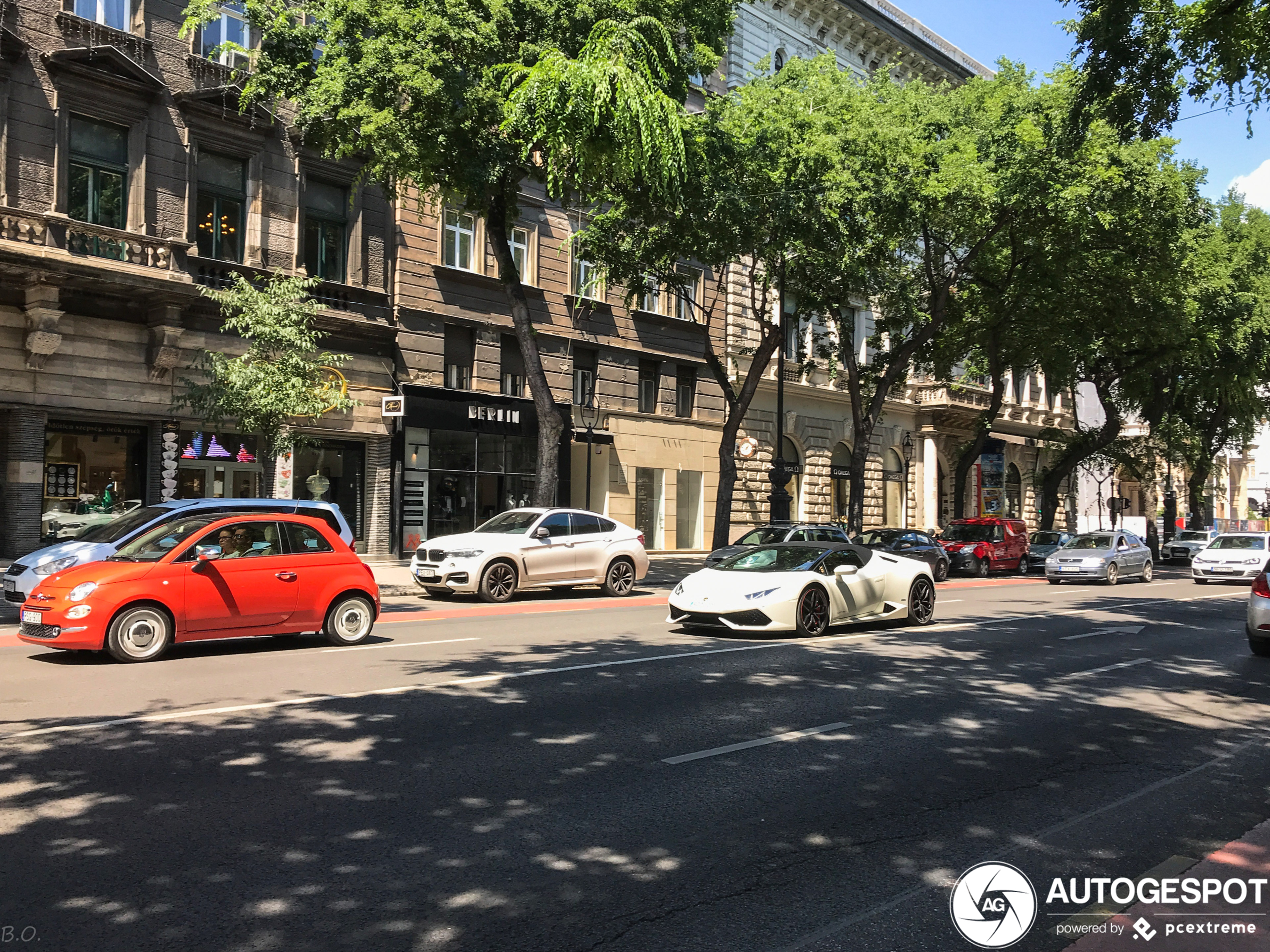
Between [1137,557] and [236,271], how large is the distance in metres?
24.3

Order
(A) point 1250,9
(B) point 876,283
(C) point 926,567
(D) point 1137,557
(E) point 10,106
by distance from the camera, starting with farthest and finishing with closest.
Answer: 1. (D) point 1137,557
2. (B) point 876,283
3. (E) point 10,106
4. (C) point 926,567
5. (A) point 1250,9

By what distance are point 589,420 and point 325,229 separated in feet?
30.9

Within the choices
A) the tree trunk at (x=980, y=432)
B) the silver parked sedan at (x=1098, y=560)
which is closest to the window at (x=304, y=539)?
the silver parked sedan at (x=1098, y=560)

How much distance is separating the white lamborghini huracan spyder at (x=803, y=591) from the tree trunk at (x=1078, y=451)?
25.8 m

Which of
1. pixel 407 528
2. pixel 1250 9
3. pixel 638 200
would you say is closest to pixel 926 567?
pixel 1250 9

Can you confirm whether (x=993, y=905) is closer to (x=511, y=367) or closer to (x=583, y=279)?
(x=511, y=367)

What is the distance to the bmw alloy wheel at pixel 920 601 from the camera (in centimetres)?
1475

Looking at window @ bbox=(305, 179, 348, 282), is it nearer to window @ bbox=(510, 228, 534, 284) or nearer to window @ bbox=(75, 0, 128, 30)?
window @ bbox=(75, 0, 128, 30)

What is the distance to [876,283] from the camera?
2555 cm

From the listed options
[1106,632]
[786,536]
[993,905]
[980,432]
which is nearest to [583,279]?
[786,536]

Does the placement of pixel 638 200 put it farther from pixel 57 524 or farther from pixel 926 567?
pixel 57 524

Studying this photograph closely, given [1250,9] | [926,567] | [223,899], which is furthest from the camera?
[926,567]

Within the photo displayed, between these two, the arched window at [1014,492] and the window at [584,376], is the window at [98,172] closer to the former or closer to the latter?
the window at [584,376]

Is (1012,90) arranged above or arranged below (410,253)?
above
